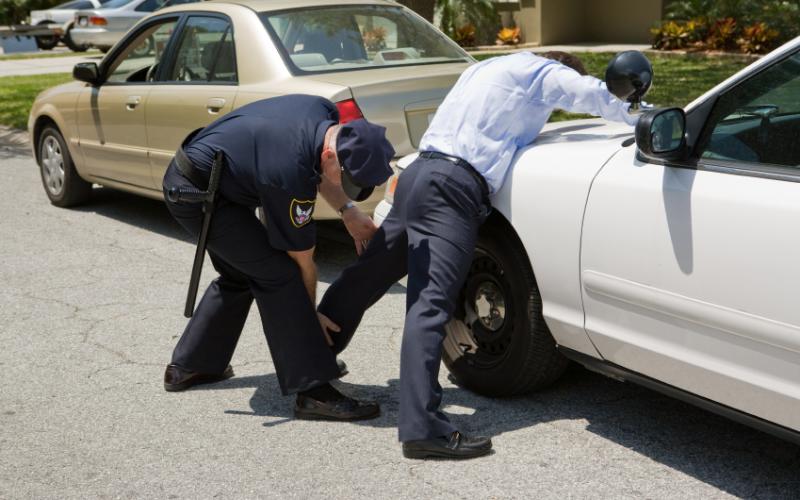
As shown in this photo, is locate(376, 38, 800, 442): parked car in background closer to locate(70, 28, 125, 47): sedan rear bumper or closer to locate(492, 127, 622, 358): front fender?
locate(492, 127, 622, 358): front fender

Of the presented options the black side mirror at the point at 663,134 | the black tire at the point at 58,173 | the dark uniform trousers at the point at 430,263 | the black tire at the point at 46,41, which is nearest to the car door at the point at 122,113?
the black tire at the point at 58,173

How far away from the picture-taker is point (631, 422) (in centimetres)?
427

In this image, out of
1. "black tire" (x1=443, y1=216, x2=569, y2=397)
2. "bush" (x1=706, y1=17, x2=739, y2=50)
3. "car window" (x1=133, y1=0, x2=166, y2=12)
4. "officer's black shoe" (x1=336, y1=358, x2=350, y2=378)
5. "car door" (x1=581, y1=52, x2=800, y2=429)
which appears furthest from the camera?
"car window" (x1=133, y1=0, x2=166, y2=12)

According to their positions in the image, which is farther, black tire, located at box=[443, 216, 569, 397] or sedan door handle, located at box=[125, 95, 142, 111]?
sedan door handle, located at box=[125, 95, 142, 111]

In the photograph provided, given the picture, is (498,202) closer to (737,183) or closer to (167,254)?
(737,183)

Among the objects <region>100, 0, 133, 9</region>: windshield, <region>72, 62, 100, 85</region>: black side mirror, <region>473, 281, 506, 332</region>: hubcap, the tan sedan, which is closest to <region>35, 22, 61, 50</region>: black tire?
<region>100, 0, 133, 9</region>: windshield

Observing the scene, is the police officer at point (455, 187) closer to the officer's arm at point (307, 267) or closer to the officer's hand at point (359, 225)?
the officer's hand at point (359, 225)

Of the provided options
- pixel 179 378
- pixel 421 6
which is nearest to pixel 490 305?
pixel 179 378

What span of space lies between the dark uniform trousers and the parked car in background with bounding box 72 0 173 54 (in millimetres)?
21968

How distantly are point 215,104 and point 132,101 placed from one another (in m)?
1.12

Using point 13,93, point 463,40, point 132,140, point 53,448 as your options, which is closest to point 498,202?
point 53,448

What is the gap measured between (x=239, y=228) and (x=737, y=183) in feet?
6.48

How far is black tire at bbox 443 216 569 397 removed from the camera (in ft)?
13.7

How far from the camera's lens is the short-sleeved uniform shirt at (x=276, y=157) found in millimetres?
3998
